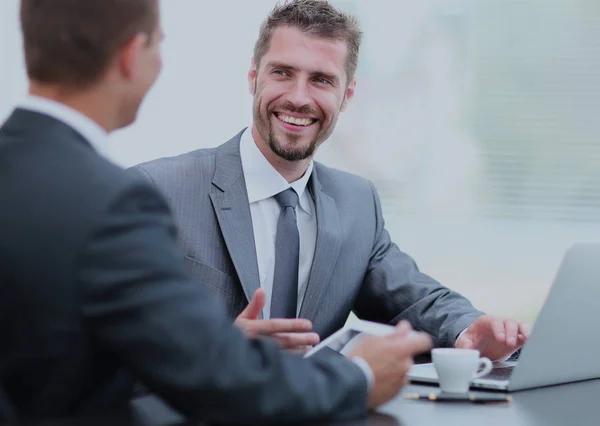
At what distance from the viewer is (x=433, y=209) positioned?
4.14m

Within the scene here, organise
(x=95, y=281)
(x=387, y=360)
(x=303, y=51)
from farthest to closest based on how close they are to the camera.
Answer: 1. (x=303, y=51)
2. (x=387, y=360)
3. (x=95, y=281)

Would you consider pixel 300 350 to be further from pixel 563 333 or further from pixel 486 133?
pixel 486 133

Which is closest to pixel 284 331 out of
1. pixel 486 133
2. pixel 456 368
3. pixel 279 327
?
pixel 279 327

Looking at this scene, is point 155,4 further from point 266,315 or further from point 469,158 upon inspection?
point 469,158

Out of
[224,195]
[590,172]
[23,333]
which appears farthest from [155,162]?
[590,172]

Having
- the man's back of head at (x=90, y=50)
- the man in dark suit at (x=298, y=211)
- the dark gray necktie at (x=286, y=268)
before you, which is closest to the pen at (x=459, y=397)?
the man in dark suit at (x=298, y=211)

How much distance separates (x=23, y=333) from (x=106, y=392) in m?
0.15

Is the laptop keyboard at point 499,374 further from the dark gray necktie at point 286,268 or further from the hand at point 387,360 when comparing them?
the dark gray necktie at point 286,268

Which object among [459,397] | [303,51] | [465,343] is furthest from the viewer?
[303,51]

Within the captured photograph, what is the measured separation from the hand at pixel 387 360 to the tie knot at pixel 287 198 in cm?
107

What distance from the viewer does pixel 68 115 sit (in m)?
1.14

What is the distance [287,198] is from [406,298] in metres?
0.41

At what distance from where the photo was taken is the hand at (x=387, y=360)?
49.6 inches

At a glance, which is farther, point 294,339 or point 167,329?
point 294,339
